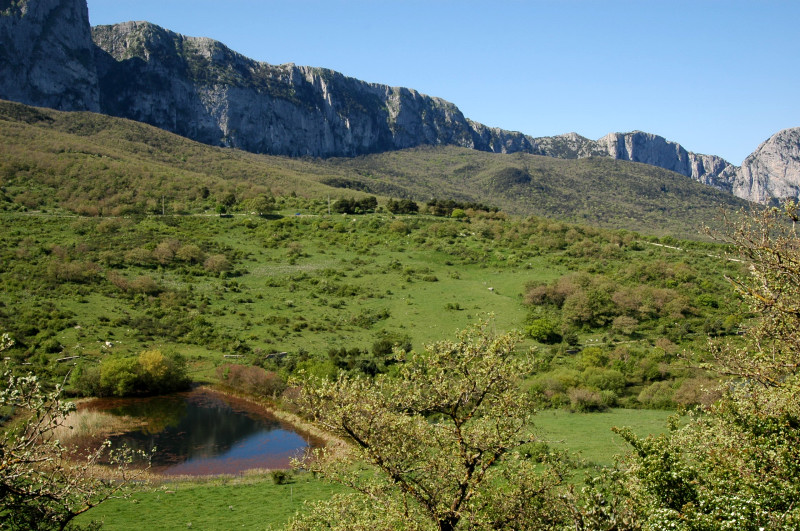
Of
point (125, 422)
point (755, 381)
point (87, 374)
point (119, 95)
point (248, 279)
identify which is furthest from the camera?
point (119, 95)

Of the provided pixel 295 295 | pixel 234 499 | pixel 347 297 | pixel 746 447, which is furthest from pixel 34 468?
pixel 295 295

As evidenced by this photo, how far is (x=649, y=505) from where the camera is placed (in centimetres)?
881

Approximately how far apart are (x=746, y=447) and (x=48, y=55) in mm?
195907

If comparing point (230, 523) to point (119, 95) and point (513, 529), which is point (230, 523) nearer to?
point (513, 529)

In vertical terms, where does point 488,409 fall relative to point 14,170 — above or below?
below

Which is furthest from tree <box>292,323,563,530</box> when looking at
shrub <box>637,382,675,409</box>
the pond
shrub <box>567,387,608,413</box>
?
shrub <box>637,382,675,409</box>

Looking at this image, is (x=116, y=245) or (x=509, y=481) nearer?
(x=509, y=481)

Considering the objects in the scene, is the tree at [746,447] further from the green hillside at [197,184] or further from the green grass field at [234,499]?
the green hillside at [197,184]

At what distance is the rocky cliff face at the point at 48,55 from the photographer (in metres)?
152

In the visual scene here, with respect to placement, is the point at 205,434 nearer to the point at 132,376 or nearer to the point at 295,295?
the point at 132,376

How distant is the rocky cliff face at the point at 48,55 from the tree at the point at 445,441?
181 m

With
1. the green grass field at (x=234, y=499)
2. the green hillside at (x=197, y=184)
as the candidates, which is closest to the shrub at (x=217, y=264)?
the green hillside at (x=197, y=184)

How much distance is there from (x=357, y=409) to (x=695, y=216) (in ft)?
575

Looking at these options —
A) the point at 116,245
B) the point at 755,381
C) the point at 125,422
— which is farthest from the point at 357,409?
the point at 116,245
